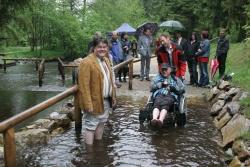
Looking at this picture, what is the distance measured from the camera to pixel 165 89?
870 centimetres

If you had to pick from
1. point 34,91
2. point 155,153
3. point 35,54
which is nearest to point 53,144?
point 155,153

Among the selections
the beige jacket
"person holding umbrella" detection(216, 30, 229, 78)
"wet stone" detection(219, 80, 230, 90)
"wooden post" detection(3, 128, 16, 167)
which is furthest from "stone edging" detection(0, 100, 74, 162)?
"person holding umbrella" detection(216, 30, 229, 78)

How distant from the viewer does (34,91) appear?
18734 mm

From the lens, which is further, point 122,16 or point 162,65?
point 122,16

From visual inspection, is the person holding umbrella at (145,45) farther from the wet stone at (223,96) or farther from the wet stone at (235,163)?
the wet stone at (235,163)

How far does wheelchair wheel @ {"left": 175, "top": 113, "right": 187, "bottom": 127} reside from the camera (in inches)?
341

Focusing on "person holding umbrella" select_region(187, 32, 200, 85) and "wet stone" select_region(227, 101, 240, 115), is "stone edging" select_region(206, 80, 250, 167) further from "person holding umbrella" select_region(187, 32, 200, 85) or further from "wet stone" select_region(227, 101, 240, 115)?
"person holding umbrella" select_region(187, 32, 200, 85)

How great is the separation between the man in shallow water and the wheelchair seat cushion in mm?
1388

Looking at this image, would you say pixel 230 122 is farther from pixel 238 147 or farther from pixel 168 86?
pixel 238 147

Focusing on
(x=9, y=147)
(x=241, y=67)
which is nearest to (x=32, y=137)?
(x=9, y=147)

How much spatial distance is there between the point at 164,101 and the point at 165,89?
396 mm

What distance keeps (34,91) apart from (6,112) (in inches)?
189

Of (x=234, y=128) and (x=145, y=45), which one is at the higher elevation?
(x=145, y=45)

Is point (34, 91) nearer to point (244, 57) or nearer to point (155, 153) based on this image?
point (244, 57)
